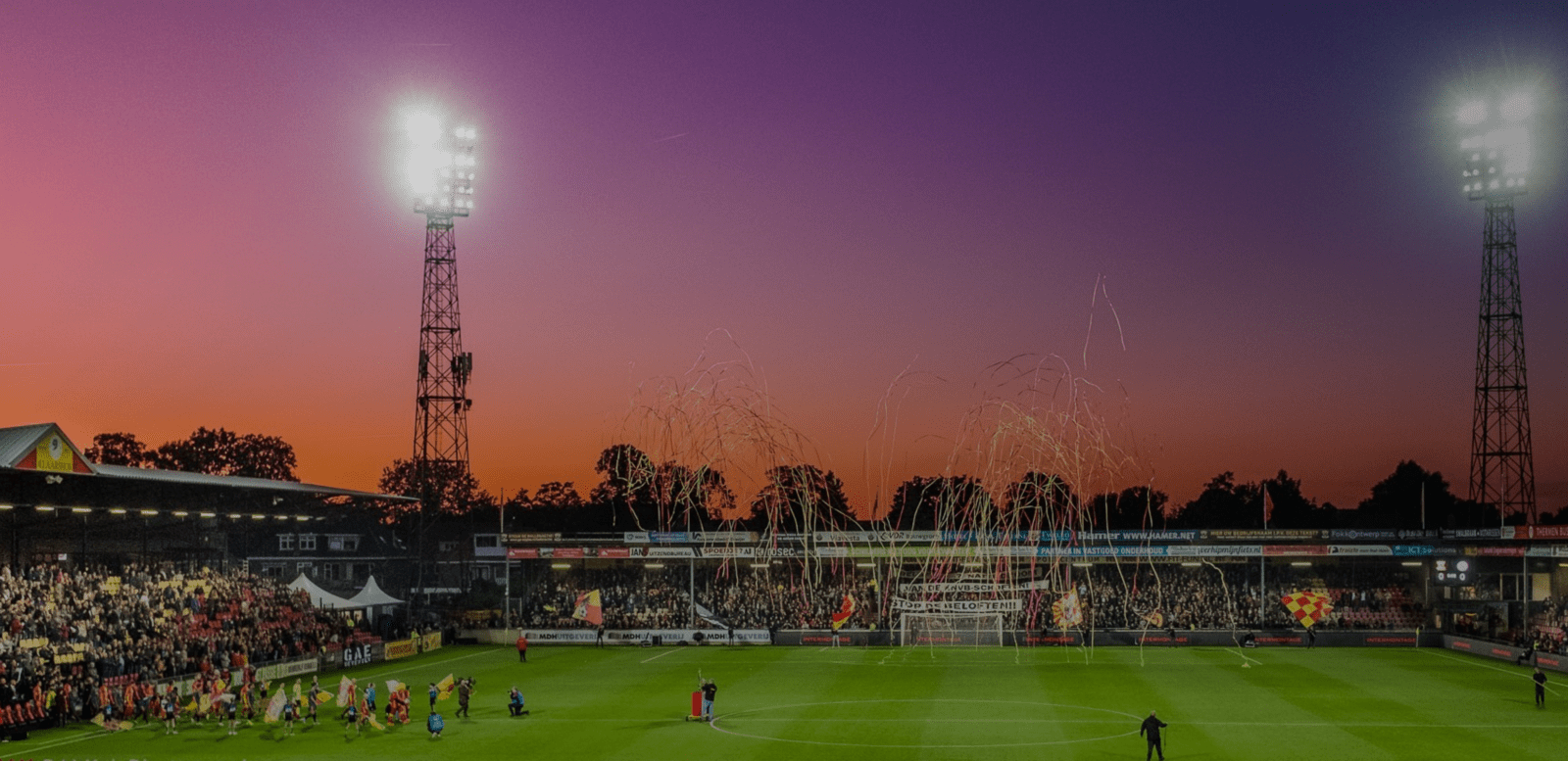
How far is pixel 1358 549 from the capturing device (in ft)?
237

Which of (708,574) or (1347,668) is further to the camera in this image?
(708,574)

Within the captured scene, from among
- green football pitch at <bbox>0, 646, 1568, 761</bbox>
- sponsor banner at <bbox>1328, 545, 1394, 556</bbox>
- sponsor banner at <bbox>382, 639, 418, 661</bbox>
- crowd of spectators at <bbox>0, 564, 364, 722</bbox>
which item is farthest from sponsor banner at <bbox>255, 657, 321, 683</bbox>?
sponsor banner at <bbox>1328, 545, 1394, 556</bbox>

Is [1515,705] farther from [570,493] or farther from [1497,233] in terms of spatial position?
[570,493]

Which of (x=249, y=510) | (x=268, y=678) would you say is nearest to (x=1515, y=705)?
(x=268, y=678)

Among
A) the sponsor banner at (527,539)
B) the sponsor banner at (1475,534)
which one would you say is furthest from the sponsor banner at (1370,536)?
the sponsor banner at (527,539)

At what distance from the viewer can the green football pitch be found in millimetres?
35406

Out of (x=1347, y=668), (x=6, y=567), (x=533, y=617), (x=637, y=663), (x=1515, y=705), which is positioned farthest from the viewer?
(x=533, y=617)

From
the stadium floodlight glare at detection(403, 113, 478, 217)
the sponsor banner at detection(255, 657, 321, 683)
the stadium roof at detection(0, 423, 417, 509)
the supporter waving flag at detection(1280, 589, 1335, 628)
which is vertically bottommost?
the sponsor banner at detection(255, 657, 321, 683)

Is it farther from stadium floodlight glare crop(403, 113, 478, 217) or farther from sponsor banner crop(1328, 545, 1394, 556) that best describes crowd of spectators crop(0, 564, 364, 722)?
sponsor banner crop(1328, 545, 1394, 556)

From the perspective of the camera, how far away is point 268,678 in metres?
50.8

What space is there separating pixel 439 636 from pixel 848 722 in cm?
3426

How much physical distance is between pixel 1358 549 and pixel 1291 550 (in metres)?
3.62

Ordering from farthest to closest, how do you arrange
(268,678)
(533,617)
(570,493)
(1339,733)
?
(570,493) < (533,617) < (268,678) < (1339,733)

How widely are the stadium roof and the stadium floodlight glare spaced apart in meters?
15.2
